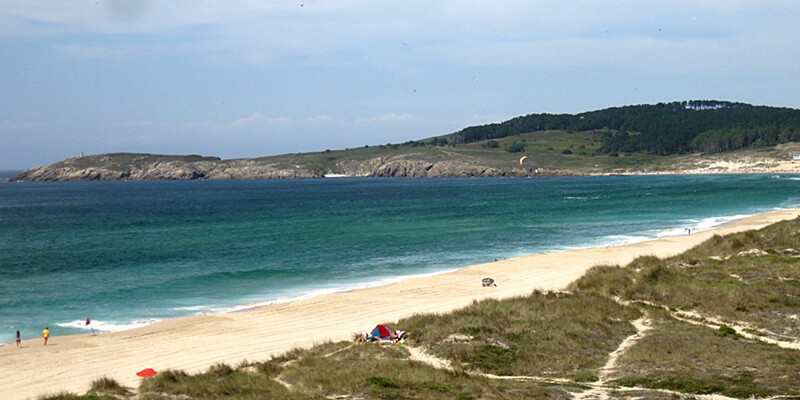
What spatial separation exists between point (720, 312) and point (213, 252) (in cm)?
3839

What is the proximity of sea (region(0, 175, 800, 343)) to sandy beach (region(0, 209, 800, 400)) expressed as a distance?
2.64 meters

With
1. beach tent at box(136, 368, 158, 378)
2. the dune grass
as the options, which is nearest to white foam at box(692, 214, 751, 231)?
the dune grass

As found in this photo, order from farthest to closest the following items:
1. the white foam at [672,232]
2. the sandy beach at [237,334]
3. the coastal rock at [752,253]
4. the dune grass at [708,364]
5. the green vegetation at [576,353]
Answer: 1. the white foam at [672,232]
2. the coastal rock at [752,253]
3. the sandy beach at [237,334]
4. the green vegetation at [576,353]
5. the dune grass at [708,364]

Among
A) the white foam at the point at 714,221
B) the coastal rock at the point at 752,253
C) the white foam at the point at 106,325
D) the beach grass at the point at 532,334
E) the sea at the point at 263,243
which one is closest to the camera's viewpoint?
the beach grass at the point at 532,334

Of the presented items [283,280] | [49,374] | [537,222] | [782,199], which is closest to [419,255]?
[283,280]

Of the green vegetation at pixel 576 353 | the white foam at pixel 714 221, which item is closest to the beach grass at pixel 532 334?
the green vegetation at pixel 576 353

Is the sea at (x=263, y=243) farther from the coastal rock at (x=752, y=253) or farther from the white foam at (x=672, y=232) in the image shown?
the coastal rock at (x=752, y=253)

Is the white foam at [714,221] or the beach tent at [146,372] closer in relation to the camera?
the beach tent at [146,372]

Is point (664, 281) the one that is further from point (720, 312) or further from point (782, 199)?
point (782, 199)

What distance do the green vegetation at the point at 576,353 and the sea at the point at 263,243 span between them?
45.4 feet

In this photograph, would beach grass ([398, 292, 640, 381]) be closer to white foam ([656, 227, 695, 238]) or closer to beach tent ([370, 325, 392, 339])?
beach tent ([370, 325, 392, 339])

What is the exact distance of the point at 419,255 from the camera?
4906cm

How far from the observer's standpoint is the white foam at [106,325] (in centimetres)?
2877

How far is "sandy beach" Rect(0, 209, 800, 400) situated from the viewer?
71.5 feet
